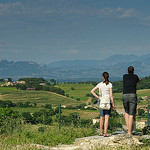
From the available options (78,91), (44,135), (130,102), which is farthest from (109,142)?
(78,91)

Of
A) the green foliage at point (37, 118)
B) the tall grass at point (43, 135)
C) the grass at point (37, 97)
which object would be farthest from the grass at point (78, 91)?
the tall grass at point (43, 135)

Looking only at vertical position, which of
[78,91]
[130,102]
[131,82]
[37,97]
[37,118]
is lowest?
[37,97]

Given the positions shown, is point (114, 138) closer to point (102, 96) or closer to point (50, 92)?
point (102, 96)

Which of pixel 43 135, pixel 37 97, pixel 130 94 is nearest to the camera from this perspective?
pixel 130 94

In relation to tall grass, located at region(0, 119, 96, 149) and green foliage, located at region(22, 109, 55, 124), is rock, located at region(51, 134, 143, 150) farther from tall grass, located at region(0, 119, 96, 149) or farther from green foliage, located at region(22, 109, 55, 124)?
green foliage, located at region(22, 109, 55, 124)

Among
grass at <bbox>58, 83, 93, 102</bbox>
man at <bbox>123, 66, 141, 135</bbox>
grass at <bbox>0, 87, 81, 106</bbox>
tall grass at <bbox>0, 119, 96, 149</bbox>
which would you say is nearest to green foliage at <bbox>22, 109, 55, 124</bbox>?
tall grass at <bbox>0, 119, 96, 149</bbox>

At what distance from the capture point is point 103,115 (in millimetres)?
7359

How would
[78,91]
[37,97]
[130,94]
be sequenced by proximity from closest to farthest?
[130,94]
[37,97]
[78,91]

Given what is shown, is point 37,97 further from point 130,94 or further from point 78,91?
point 130,94

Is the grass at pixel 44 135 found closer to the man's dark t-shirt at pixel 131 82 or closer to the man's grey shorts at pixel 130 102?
the man's grey shorts at pixel 130 102

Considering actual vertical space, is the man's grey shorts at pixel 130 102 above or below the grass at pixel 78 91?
above

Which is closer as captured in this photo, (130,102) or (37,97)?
(130,102)

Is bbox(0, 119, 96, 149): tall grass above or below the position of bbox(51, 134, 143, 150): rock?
below

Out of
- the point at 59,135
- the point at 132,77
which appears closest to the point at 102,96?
the point at 132,77
